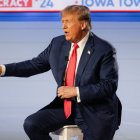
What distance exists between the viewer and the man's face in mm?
3295

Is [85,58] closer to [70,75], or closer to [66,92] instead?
[70,75]

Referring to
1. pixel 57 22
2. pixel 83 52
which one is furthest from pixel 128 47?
pixel 83 52

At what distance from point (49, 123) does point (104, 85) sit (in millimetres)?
412

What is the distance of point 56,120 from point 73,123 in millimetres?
105

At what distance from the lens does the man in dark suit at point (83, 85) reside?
3.26m

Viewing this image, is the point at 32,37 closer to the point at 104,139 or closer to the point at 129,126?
the point at 129,126

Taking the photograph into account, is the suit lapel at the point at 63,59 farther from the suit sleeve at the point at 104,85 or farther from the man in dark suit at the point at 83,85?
the suit sleeve at the point at 104,85

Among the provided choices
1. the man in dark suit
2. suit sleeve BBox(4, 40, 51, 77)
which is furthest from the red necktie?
suit sleeve BBox(4, 40, 51, 77)

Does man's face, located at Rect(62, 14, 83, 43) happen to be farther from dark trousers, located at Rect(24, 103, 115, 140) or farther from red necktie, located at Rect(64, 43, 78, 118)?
dark trousers, located at Rect(24, 103, 115, 140)

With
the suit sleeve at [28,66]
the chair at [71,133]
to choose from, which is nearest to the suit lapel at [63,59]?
the suit sleeve at [28,66]

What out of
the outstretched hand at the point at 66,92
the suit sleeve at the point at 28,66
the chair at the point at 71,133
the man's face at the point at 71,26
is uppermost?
the man's face at the point at 71,26

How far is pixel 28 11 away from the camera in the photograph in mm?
4977

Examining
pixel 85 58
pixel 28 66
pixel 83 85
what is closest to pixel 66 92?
pixel 83 85

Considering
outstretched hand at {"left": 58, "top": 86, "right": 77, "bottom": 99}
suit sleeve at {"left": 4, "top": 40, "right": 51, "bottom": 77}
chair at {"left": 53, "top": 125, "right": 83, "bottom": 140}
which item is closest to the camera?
outstretched hand at {"left": 58, "top": 86, "right": 77, "bottom": 99}
